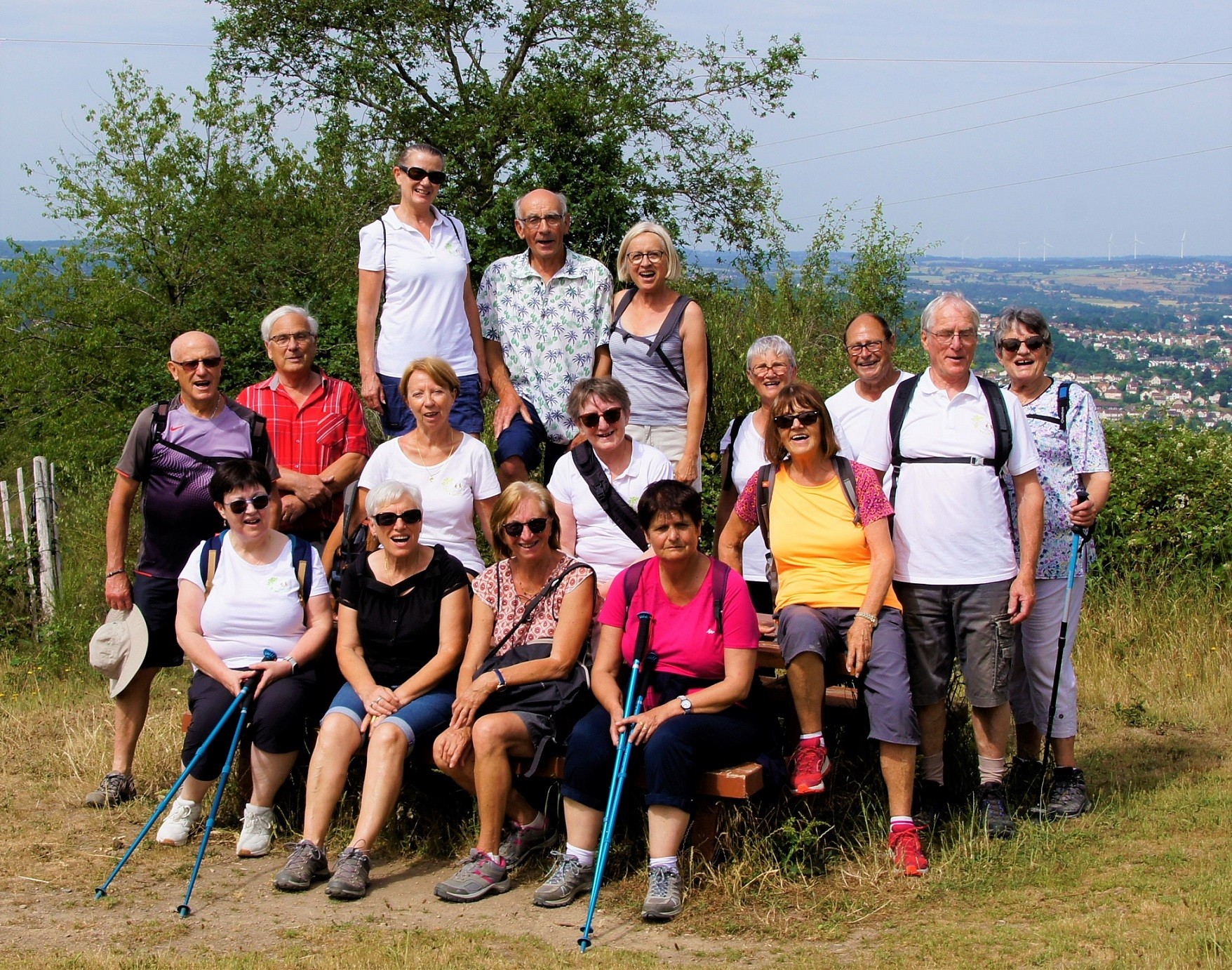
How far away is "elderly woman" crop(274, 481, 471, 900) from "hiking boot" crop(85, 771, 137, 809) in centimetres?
134

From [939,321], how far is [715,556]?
1.32 metres

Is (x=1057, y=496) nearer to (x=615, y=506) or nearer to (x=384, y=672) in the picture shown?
(x=615, y=506)

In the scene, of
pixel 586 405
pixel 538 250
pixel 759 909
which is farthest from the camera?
pixel 538 250

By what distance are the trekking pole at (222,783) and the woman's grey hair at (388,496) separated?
0.81 metres

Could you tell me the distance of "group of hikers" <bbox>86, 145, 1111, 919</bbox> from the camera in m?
4.83

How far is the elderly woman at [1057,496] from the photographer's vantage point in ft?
17.4

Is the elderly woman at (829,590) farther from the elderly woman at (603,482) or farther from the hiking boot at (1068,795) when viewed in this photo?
the hiking boot at (1068,795)

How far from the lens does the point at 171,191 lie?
810 inches

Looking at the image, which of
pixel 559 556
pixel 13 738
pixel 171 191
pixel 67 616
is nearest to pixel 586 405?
pixel 559 556

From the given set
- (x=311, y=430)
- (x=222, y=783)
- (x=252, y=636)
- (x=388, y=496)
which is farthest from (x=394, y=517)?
(x=222, y=783)

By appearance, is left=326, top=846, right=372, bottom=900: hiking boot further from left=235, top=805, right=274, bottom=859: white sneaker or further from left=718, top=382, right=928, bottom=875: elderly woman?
left=718, top=382, right=928, bottom=875: elderly woman

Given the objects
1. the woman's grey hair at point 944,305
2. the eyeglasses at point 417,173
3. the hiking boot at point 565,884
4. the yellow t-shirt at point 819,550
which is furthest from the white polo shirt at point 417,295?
the hiking boot at point 565,884

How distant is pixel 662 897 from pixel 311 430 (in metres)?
2.68

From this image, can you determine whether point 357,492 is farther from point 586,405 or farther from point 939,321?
point 939,321
